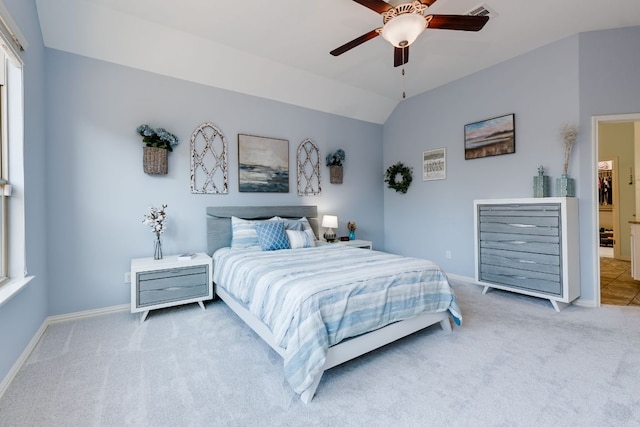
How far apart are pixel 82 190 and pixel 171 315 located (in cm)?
160

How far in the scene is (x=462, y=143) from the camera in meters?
4.31

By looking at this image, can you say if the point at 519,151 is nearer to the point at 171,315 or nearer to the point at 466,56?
the point at 466,56

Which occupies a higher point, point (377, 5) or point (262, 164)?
point (377, 5)

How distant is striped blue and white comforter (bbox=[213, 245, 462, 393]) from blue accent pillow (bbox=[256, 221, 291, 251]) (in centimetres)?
46

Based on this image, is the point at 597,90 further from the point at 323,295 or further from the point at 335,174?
the point at 323,295

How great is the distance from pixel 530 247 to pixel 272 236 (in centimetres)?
297

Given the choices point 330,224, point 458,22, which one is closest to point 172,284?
point 330,224

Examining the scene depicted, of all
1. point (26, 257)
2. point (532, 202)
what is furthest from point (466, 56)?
A: point (26, 257)

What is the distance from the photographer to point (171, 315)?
3.06 m

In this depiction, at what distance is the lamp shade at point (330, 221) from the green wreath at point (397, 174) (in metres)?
1.45

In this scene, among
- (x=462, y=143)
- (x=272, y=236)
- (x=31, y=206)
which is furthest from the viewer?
(x=462, y=143)

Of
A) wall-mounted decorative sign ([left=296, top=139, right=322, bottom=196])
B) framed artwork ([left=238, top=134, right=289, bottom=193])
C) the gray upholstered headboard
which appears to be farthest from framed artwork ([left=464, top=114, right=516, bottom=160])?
the gray upholstered headboard

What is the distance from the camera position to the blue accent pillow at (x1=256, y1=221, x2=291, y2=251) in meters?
3.38

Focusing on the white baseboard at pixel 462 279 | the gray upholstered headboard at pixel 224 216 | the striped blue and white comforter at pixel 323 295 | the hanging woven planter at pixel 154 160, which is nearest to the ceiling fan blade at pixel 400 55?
the striped blue and white comforter at pixel 323 295
